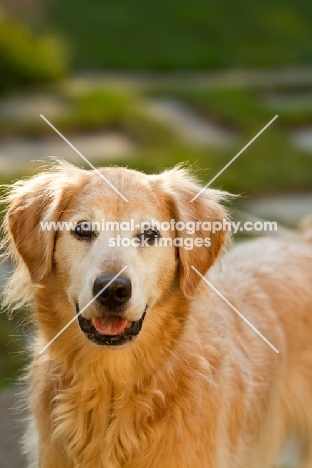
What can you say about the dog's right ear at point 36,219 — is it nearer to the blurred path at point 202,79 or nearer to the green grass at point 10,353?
the green grass at point 10,353

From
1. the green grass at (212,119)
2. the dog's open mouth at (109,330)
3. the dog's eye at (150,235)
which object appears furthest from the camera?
the green grass at (212,119)

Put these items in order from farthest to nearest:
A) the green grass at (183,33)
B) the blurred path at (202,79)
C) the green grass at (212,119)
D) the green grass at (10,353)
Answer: the green grass at (183,33) < the blurred path at (202,79) < the green grass at (212,119) < the green grass at (10,353)

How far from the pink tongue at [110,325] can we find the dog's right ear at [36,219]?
315 millimetres

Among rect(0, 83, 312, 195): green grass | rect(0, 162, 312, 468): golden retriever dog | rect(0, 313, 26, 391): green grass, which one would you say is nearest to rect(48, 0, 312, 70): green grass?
rect(0, 83, 312, 195): green grass

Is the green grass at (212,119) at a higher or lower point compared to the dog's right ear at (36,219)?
higher

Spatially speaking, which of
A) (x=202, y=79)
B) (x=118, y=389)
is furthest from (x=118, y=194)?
(x=202, y=79)

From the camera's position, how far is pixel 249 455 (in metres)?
3.80

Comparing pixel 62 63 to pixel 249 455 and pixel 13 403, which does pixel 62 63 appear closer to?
pixel 13 403

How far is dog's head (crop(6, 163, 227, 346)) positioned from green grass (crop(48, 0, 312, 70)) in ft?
25.6

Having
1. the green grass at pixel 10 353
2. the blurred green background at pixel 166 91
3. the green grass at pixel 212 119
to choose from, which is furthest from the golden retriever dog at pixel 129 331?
the green grass at pixel 212 119

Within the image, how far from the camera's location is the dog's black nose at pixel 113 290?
116 inches

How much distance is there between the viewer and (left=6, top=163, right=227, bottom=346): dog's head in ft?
9.96

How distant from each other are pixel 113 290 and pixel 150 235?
1.16ft

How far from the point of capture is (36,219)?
3336mm
